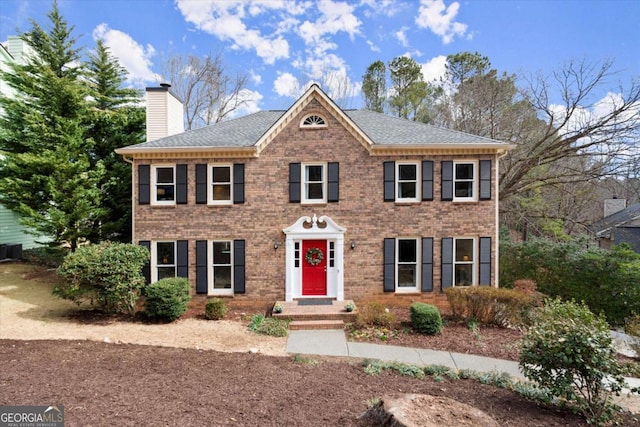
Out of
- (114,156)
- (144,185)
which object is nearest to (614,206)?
(144,185)

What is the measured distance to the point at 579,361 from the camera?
450 cm

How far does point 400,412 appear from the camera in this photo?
12.6 feet

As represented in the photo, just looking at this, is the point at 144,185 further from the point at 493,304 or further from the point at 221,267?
the point at 493,304

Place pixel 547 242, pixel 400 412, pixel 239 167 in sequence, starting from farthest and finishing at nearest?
pixel 547 242 < pixel 239 167 < pixel 400 412

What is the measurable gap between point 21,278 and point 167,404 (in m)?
13.3

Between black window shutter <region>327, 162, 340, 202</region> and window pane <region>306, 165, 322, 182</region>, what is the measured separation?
37 cm

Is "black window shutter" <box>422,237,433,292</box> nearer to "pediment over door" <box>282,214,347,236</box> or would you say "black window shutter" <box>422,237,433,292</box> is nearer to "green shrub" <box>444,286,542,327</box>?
"green shrub" <box>444,286,542,327</box>

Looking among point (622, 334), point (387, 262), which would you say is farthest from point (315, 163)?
point (622, 334)

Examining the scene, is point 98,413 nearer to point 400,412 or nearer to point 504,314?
point 400,412

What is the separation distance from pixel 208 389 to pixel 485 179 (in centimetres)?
1045

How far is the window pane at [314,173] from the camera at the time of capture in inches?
436

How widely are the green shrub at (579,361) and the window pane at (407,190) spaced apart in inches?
254

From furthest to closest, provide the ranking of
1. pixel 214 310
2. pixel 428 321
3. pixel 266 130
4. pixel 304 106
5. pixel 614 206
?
1. pixel 614 206
2. pixel 266 130
3. pixel 304 106
4. pixel 214 310
5. pixel 428 321

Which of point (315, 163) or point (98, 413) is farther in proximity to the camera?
point (315, 163)
